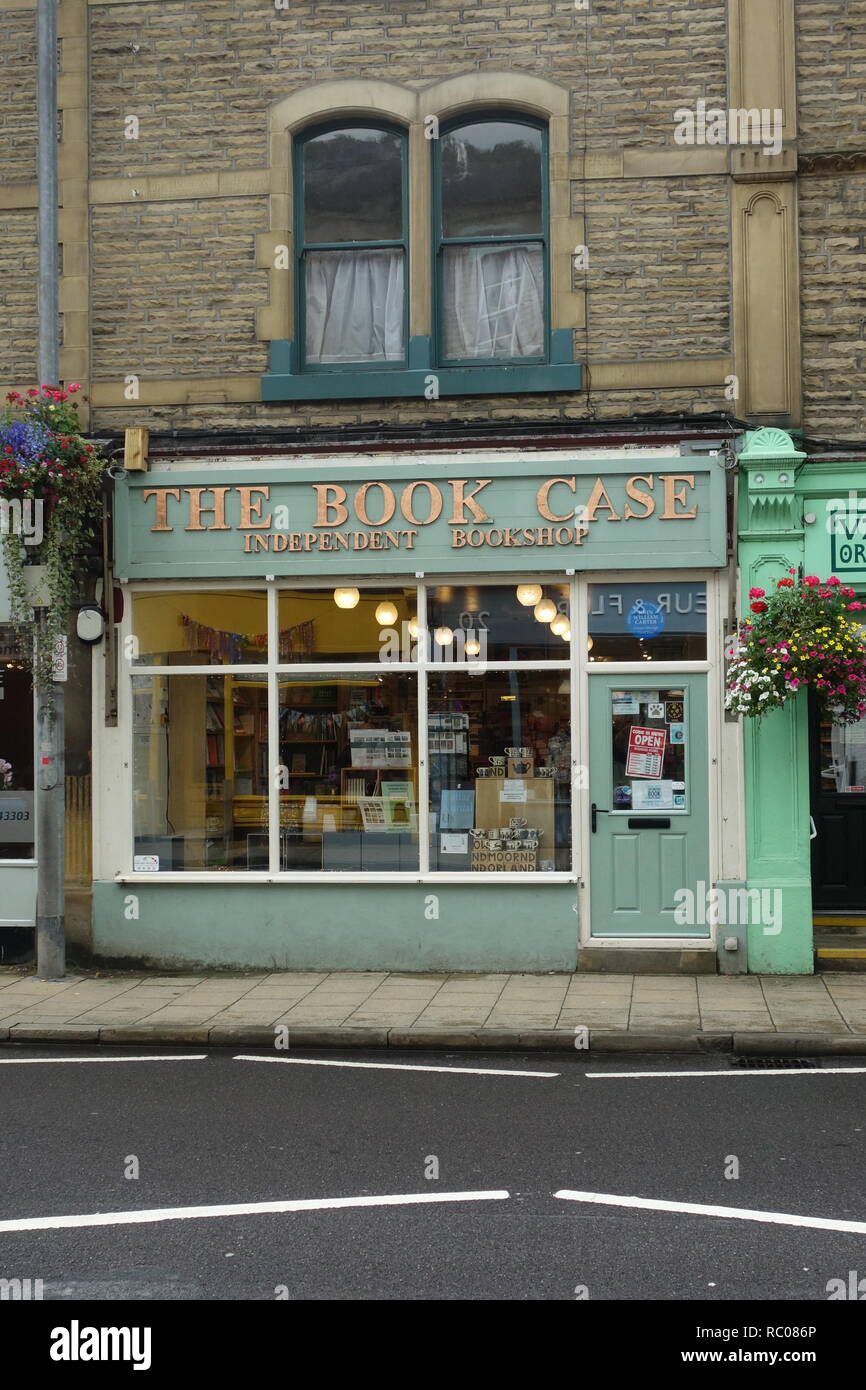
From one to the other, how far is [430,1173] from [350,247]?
27.9 feet

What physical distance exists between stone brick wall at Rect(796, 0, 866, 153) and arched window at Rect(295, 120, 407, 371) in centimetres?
353

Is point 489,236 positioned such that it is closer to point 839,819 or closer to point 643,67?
point 643,67

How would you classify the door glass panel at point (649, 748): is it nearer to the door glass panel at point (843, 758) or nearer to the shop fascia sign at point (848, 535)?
the shop fascia sign at point (848, 535)

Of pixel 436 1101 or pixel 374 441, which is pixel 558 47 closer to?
pixel 374 441

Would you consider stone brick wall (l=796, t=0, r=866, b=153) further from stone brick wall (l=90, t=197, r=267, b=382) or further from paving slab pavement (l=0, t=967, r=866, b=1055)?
paving slab pavement (l=0, t=967, r=866, b=1055)

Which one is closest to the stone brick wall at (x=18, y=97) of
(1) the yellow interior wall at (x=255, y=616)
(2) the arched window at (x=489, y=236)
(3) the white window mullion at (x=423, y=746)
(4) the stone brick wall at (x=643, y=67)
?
(2) the arched window at (x=489, y=236)

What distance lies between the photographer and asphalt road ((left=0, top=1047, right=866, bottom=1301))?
16.6 feet

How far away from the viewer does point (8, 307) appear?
1229 centimetres

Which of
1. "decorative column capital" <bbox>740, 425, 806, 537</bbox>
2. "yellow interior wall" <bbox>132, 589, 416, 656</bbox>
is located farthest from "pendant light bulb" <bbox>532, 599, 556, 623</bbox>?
"decorative column capital" <bbox>740, 425, 806, 537</bbox>

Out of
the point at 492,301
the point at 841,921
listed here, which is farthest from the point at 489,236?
the point at 841,921

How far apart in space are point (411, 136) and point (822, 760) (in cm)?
673

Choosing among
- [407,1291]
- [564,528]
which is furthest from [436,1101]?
[564,528]

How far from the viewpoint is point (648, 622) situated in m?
11.5

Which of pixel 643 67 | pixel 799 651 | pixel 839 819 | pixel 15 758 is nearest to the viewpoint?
pixel 799 651
